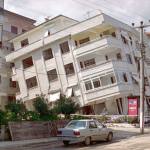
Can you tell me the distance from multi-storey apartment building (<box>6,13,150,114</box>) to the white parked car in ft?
66.8

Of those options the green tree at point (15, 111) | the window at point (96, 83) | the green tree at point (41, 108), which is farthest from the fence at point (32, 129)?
the window at point (96, 83)

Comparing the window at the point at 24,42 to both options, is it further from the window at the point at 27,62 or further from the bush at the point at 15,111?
the bush at the point at 15,111

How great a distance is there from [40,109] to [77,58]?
1671 centimetres

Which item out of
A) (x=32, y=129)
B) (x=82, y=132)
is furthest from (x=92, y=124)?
(x=32, y=129)

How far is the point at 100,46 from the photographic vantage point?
4466 centimetres

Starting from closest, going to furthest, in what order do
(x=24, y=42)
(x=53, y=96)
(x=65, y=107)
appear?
(x=65, y=107), (x=53, y=96), (x=24, y=42)

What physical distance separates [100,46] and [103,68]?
2.70 m

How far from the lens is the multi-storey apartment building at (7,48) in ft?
169

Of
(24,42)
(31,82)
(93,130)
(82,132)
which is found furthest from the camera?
(24,42)

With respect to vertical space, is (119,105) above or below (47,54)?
below

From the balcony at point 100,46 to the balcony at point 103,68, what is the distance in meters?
1.90

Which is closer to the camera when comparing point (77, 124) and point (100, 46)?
point (77, 124)

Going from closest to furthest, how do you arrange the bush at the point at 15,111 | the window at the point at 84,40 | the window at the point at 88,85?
the bush at the point at 15,111, the window at the point at 88,85, the window at the point at 84,40

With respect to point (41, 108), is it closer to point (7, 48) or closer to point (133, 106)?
point (133, 106)
